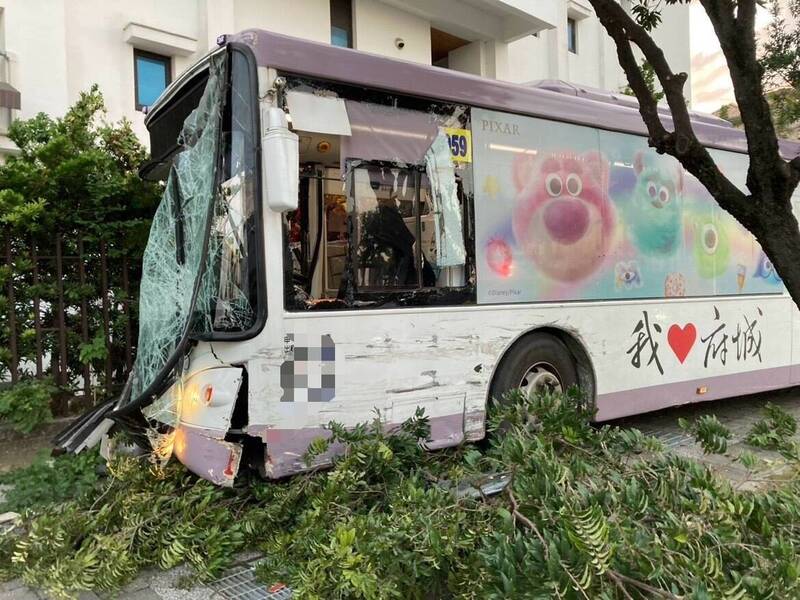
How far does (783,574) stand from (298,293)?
108 inches

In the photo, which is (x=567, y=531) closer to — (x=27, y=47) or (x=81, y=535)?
(x=81, y=535)

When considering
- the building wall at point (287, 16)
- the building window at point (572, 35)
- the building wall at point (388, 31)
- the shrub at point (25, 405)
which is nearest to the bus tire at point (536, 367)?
the shrub at point (25, 405)

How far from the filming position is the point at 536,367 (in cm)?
497

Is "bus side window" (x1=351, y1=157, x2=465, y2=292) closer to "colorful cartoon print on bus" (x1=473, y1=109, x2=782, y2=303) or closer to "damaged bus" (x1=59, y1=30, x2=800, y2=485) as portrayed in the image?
"damaged bus" (x1=59, y1=30, x2=800, y2=485)

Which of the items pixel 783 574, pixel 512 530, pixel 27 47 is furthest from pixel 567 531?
pixel 27 47

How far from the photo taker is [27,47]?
901 centimetres

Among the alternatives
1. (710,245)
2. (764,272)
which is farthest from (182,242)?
(764,272)

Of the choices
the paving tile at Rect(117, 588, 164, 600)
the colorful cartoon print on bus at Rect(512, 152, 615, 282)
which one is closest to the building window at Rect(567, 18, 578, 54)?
the colorful cartoon print on bus at Rect(512, 152, 615, 282)

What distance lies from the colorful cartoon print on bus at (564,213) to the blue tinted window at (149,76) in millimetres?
8178

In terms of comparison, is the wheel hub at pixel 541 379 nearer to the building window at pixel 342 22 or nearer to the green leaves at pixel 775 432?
the green leaves at pixel 775 432

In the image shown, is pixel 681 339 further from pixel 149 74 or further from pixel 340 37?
pixel 340 37

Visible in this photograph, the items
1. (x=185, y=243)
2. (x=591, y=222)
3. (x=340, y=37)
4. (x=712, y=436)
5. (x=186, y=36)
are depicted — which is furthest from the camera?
(x=340, y=37)

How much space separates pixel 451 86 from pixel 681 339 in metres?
3.22

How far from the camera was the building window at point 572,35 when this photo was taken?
18.5 metres
